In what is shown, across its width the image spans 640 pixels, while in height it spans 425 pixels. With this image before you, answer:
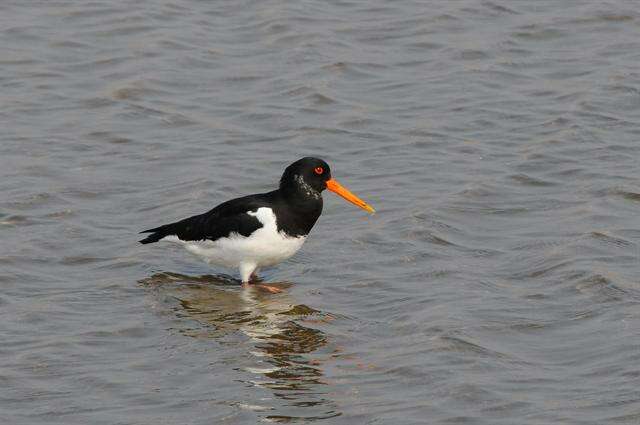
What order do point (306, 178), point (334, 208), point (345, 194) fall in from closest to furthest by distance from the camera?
point (306, 178), point (345, 194), point (334, 208)

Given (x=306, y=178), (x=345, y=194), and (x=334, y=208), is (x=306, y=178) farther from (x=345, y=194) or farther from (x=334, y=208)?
(x=334, y=208)

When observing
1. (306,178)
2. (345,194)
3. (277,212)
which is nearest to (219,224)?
(277,212)

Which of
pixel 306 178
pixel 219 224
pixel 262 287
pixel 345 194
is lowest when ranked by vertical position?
pixel 262 287

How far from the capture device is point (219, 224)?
1370cm

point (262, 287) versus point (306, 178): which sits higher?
point (306, 178)

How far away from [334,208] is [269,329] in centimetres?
343

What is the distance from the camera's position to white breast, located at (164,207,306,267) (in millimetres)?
13445

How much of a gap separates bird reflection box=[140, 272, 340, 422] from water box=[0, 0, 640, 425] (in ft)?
0.10

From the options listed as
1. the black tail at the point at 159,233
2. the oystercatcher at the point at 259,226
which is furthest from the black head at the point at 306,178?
the black tail at the point at 159,233

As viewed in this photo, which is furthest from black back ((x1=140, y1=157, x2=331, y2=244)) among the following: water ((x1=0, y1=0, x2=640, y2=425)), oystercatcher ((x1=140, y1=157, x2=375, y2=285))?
water ((x1=0, y1=0, x2=640, y2=425))

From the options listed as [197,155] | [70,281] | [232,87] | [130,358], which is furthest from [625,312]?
[232,87]

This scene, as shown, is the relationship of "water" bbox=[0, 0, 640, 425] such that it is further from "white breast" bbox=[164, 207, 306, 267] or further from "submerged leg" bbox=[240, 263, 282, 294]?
"white breast" bbox=[164, 207, 306, 267]

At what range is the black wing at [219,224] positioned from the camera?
13552 millimetres

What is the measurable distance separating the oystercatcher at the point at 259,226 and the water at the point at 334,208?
37cm
